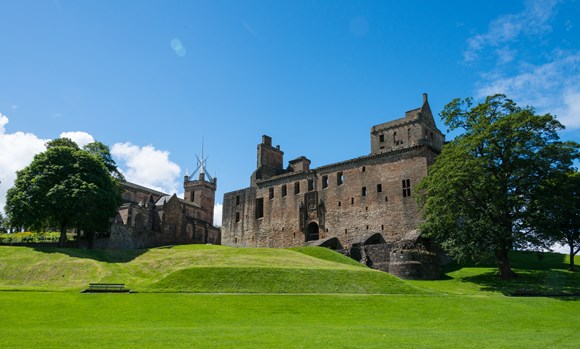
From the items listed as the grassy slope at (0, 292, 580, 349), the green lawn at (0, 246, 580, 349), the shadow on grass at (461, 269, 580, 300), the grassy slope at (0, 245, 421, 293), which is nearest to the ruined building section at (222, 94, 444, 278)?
the shadow on grass at (461, 269, 580, 300)

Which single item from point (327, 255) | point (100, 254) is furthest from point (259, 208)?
point (100, 254)

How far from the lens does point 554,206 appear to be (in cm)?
3550

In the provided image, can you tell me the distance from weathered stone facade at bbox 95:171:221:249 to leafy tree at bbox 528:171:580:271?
4193 centimetres

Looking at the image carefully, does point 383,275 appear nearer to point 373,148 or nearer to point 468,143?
point 468,143

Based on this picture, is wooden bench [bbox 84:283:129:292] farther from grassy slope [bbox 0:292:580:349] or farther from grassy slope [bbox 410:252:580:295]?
grassy slope [bbox 410:252:580:295]

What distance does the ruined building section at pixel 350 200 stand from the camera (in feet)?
171

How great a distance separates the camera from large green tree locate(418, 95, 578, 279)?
36.8 m

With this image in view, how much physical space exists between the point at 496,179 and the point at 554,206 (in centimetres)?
455

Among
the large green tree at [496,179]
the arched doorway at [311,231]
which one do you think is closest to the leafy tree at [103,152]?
the arched doorway at [311,231]

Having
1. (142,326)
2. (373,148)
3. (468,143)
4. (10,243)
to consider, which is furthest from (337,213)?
(142,326)

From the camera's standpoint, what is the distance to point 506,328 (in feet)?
65.5

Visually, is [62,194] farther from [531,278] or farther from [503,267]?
[531,278]

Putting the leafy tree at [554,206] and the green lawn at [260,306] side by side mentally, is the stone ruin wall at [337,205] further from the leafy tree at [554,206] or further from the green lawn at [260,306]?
the leafy tree at [554,206]

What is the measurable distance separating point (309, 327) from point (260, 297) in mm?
9176
